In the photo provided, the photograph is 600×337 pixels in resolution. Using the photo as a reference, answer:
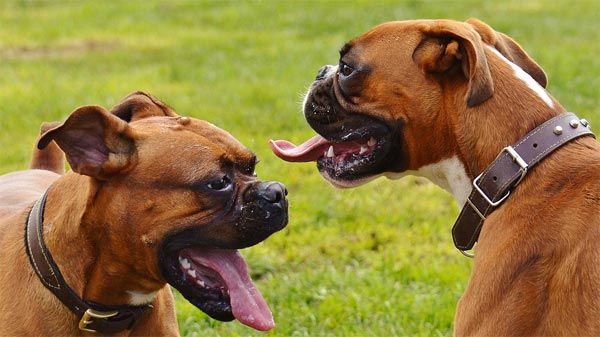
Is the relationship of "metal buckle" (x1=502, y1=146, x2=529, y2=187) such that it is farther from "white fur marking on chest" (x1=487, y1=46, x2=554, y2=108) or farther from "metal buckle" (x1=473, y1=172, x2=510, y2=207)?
"white fur marking on chest" (x1=487, y1=46, x2=554, y2=108)

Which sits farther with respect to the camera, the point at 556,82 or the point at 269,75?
the point at 269,75

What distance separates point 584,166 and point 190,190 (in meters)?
1.84

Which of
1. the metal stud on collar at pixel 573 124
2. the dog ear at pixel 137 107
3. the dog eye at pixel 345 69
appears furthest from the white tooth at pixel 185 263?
the metal stud on collar at pixel 573 124

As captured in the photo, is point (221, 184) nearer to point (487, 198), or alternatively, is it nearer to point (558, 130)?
point (487, 198)

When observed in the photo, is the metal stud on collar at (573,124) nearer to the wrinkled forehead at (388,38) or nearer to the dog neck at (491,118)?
the dog neck at (491,118)

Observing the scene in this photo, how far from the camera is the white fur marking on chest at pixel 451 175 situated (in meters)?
5.25

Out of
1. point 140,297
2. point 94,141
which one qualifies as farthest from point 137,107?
point 140,297

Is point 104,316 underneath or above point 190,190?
underneath

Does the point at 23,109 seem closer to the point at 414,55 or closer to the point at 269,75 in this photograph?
the point at 269,75

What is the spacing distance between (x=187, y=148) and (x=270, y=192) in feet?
1.50

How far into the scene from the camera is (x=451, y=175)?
17.5 ft

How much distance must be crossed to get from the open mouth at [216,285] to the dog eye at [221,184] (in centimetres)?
33

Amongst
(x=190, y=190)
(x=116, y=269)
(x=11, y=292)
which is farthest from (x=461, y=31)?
(x=11, y=292)

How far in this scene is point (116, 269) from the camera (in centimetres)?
514
